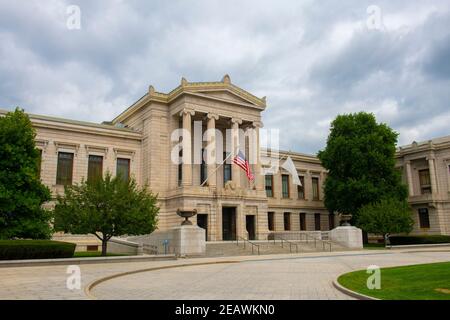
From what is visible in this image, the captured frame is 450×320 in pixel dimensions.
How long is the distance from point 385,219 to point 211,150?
60.1 feet

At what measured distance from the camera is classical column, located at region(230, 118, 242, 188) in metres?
43.5

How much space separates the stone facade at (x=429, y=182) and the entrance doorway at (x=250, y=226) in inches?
970

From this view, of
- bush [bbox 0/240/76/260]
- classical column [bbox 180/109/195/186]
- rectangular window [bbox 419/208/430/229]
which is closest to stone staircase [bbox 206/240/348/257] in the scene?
classical column [bbox 180/109/195/186]

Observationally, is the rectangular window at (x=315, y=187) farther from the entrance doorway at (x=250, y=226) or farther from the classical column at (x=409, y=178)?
the entrance doorway at (x=250, y=226)

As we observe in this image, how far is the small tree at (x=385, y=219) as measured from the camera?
39.8 m

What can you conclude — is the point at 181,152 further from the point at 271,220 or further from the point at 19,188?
the point at 19,188

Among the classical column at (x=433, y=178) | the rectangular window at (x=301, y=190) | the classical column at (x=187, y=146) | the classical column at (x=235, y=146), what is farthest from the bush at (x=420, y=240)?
the classical column at (x=187, y=146)

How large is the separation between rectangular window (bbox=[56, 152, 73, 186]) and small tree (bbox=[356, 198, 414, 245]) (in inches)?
1152

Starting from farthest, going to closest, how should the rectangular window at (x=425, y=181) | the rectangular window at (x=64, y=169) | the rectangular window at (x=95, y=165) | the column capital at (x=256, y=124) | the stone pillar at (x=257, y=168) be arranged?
the rectangular window at (x=425, y=181)
the column capital at (x=256, y=124)
the stone pillar at (x=257, y=168)
the rectangular window at (x=95, y=165)
the rectangular window at (x=64, y=169)

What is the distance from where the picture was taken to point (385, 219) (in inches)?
1561

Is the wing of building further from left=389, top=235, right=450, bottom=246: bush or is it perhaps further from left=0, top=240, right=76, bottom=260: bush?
left=0, top=240, right=76, bottom=260: bush

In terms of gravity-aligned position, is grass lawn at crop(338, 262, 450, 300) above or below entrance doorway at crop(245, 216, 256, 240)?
below
